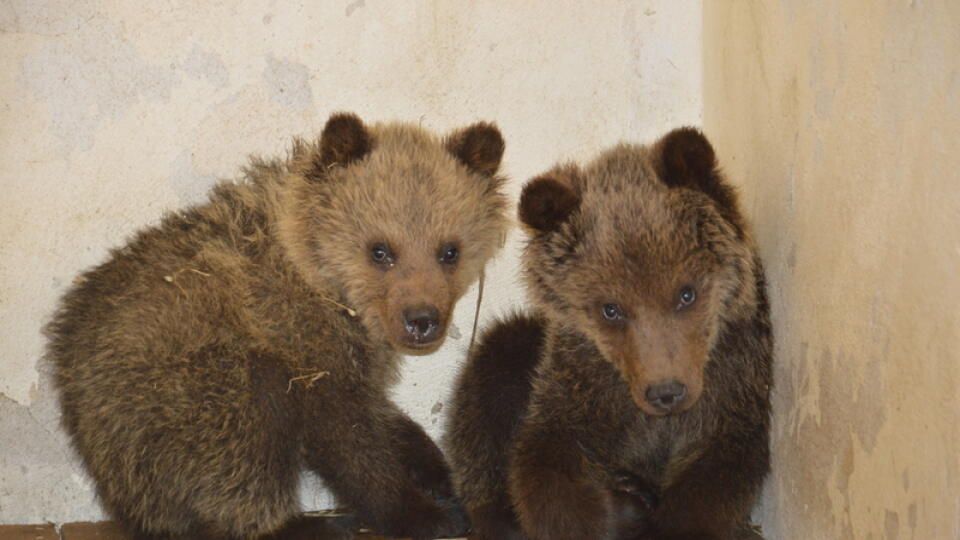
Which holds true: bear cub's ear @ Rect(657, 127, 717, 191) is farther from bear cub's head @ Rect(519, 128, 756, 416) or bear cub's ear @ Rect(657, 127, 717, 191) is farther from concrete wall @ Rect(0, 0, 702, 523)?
concrete wall @ Rect(0, 0, 702, 523)

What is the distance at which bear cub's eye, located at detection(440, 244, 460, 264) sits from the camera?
4.77m

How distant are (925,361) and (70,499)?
12.7 feet

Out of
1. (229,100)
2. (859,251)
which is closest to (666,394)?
(859,251)

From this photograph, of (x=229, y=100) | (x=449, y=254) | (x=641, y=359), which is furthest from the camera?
Result: (x=229, y=100)

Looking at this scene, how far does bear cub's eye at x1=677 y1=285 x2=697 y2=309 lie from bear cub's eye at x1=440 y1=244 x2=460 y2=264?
1.24 metres

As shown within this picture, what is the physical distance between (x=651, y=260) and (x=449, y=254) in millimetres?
1195

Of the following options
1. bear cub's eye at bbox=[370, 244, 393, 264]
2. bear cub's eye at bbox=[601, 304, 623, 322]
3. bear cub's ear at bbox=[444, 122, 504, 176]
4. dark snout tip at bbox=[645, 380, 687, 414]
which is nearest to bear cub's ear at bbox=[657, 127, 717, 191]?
bear cub's eye at bbox=[601, 304, 623, 322]

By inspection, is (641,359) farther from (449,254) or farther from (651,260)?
(449,254)

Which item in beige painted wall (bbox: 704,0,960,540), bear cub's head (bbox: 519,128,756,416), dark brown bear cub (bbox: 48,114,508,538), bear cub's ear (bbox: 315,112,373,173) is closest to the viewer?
beige painted wall (bbox: 704,0,960,540)

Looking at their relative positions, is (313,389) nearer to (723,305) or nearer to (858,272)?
(723,305)

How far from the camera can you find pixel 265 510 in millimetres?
4324

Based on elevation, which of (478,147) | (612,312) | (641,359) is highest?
(478,147)

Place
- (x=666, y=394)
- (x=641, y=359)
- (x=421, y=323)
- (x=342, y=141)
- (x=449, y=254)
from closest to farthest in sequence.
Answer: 1. (x=666, y=394)
2. (x=641, y=359)
3. (x=421, y=323)
4. (x=342, y=141)
5. (x=449, y=254)

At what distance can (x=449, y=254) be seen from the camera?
4.80 meters
